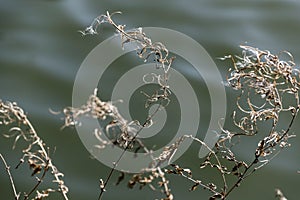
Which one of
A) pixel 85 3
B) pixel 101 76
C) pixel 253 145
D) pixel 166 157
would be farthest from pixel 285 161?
pixel 85 3

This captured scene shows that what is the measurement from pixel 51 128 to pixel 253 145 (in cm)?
→ 83

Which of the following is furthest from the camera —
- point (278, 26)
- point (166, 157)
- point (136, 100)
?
point (278, 26)

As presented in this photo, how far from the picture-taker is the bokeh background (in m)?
2.19

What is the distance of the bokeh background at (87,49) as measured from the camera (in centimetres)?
219

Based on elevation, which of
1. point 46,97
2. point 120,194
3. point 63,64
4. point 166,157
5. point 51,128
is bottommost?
point 166,157

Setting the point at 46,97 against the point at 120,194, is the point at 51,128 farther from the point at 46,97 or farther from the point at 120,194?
the point at 120,194

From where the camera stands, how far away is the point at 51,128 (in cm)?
239

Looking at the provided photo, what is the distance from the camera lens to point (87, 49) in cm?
287

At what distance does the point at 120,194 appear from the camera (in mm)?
2117

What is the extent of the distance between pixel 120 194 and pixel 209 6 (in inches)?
56.4

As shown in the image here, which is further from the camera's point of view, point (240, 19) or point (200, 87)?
point (240, 19)

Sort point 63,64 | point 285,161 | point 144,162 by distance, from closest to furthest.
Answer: point 144,162, point 285,161, point 63,64

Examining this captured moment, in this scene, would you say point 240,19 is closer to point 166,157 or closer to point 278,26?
point 278,26

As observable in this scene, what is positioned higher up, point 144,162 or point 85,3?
point 85,3
